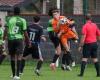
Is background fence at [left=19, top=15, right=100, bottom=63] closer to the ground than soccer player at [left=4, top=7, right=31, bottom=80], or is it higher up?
closer to the ground

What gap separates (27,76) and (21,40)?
98.8 inches

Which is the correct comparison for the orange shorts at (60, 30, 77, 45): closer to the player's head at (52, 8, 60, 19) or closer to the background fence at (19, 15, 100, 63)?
the player's head at (52, 8, 60, 19)

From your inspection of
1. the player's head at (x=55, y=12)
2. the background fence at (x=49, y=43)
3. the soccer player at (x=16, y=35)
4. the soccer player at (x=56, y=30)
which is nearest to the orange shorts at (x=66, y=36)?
the soccer player at (x=56, y=30)

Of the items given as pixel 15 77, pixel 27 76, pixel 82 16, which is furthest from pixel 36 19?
pixel 82 16

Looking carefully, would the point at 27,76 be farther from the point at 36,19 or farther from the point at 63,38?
the point at 63,38

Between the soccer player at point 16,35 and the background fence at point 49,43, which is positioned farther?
the background fence at point 49,43

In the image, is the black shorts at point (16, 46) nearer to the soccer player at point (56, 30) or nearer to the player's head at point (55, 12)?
the soccer player at point (56, 30)

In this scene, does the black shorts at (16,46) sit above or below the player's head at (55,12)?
below

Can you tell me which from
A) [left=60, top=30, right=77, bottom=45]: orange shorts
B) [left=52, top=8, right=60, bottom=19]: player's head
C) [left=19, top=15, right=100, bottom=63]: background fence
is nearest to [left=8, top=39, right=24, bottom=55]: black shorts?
[left=52, top=8, right=60, bottom=19]: player's head

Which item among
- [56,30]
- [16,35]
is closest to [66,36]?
[56,30]

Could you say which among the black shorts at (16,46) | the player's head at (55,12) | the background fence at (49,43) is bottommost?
the background fence at (49,43)

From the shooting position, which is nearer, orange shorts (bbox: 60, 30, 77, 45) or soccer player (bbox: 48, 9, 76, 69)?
soccer player (bbox: 48, 9, 76, 69)

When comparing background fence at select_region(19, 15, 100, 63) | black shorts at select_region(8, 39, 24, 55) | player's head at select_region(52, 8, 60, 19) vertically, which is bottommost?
background fence at select_region(19, 15, 100, 63)

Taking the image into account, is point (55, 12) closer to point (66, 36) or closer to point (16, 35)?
point (66, 36)
